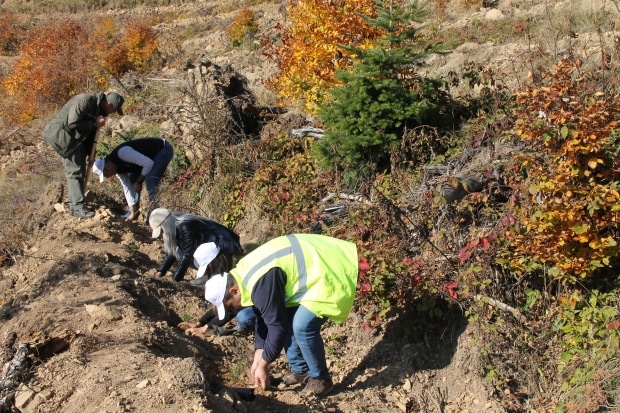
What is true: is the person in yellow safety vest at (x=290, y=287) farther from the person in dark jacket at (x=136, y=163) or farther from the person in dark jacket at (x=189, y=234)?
the person in dark jacket at (x=136, y=163)

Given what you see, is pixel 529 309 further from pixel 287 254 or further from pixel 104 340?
pixel 104 340

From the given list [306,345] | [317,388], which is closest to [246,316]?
[317,388]

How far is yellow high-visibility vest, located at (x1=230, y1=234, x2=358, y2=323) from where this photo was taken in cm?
426

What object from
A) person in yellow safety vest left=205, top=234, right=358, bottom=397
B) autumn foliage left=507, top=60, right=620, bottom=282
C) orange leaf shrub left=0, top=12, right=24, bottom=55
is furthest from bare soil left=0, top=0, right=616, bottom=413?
orange leaf shrub left=0, top=12, right=24, bottom=55

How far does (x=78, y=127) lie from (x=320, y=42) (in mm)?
3796

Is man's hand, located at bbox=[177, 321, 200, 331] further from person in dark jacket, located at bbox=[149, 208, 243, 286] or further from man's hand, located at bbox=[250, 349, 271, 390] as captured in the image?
man's hand, located at bbox=[250, 349, 271, 390]

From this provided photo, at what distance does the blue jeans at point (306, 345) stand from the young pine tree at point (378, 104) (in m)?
3.31

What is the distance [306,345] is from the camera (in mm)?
4609

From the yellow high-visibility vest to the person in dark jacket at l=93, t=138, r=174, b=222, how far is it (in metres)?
3.97

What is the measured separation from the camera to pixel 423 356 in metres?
5.54

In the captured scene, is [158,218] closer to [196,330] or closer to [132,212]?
[196,330]

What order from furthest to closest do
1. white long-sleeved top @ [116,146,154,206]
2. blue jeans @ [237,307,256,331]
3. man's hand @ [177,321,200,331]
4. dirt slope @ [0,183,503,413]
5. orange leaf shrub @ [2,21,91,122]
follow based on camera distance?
orange leaf shrub @ [2,21,91,122], white long-sleeved top @ [116,146,154,206], man's hand @ [177,321,200,331], blue jeans @ [237,307,256,331], dirt slope @ [0,183,503,413]

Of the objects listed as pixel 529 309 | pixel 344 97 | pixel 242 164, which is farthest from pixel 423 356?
pixel 242 164

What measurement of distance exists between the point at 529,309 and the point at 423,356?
1014 mm
